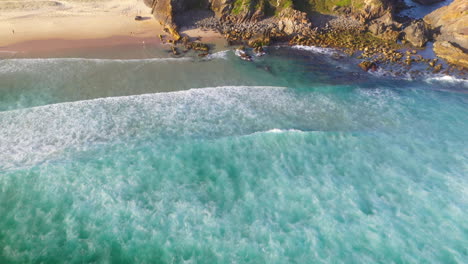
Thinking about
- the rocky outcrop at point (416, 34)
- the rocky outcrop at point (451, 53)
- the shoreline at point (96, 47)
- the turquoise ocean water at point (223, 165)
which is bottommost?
the turquoise ocean water at point (223, 165)

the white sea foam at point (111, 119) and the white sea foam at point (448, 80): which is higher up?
the white sea foam at point (448, 80)

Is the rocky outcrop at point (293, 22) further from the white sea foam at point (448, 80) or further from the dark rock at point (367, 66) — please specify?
the white sea foam at point (448, 80)

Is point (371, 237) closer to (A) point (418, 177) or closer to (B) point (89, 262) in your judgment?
(A) point (418, 177)

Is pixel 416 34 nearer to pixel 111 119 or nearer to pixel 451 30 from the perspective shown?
pixel 451 30

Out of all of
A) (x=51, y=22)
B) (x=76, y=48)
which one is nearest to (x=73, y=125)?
(x=76, y=48)

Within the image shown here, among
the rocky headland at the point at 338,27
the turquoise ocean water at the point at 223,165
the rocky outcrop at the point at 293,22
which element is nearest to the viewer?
the turquoise ocean water at the point at 223,165

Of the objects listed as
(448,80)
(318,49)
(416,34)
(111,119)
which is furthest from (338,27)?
(111,119)

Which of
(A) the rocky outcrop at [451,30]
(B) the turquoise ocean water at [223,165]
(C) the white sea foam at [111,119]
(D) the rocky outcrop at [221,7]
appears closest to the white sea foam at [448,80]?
(B) the turquoise ocean water at [223,165]
